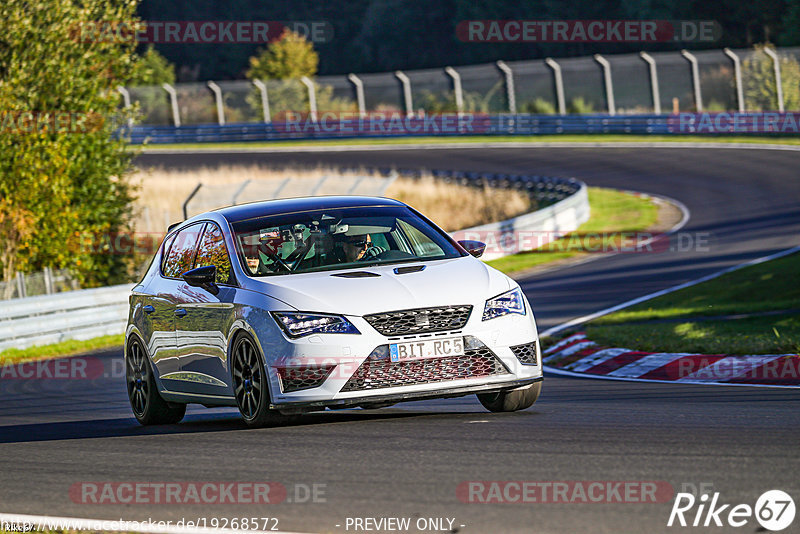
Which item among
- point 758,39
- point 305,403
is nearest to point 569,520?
point 305,403

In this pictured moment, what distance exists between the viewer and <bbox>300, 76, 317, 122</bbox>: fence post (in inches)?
2397

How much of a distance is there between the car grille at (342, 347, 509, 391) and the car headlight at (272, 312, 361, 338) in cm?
27

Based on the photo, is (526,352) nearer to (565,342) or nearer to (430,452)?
(430,452)

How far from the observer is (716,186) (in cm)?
3522

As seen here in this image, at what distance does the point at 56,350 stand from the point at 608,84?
38893mm

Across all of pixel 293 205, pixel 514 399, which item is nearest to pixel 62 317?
pixel 293 205

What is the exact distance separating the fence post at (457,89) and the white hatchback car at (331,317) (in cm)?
4936

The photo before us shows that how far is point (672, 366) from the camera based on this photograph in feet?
39.5

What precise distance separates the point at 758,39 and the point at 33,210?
5827 cm

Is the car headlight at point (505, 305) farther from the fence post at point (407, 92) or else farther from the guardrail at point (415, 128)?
the fence post at point (407, 92)

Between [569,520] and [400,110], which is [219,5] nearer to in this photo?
[400,110]

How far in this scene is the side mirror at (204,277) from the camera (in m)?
8.98

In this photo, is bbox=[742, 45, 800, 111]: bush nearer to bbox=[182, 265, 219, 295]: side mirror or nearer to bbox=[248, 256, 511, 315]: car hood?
bbox=[248, 256, 511, 315]: car hood

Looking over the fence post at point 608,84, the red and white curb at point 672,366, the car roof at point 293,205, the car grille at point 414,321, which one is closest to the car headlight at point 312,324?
the car grille at point 414,321
